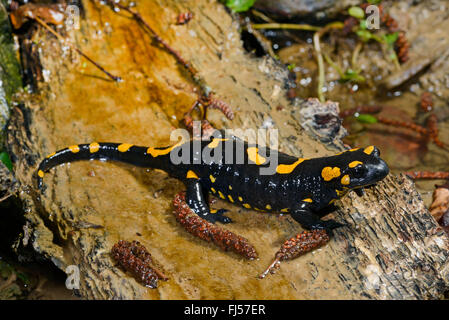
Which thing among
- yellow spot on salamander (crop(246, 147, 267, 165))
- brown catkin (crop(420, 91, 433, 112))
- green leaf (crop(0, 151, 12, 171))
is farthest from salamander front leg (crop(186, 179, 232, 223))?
brown catkin (crop(420, 91, 433, 112))

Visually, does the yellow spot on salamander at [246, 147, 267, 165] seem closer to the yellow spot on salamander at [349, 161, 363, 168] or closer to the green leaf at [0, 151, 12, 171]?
the yellow spot on salamander at [349, 161, 363, 168]

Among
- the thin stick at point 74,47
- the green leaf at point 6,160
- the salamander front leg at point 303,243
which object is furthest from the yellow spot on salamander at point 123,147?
the salamander front leg at point 303,243

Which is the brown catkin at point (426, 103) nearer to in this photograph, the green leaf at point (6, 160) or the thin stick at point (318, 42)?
the thin stick at point (318, 42)

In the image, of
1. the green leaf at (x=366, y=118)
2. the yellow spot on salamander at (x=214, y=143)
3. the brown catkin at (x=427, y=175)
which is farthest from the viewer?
the green leaf at (x=366, y=118)

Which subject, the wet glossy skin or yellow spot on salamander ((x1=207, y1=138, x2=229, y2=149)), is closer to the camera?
the wet glossy skin
